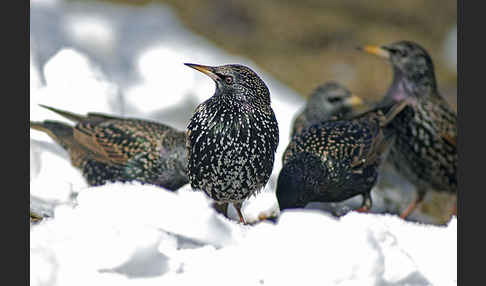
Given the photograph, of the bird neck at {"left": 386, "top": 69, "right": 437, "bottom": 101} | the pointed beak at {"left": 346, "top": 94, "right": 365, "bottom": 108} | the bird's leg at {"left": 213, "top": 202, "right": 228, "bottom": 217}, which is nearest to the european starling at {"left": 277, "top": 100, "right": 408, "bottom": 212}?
the bird's leg at {"left": 213, "top": 202, "right": 228, "bottom": 217}

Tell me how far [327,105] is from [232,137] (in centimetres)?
190

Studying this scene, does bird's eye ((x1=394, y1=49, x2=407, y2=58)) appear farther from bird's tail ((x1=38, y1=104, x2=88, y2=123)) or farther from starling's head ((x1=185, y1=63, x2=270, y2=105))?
bird's tail ((x1=38, y1=104, x2=88, y2=123))

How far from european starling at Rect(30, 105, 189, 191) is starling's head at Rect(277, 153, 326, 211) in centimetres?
55

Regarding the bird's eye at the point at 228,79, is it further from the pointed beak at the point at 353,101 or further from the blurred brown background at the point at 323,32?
the blurred brown background at the point at 323,32

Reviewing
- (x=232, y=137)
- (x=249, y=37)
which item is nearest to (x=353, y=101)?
(x=232, y=137)

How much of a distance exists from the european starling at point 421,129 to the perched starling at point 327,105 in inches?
12.3

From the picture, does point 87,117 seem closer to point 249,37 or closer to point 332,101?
point 332,101

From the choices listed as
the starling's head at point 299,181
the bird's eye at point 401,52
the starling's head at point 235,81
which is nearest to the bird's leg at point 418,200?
the bird's eye at point 401,52

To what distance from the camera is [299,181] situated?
3.39m

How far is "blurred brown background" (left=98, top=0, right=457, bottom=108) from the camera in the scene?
6.97m

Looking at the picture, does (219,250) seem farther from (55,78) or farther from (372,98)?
(372,98)

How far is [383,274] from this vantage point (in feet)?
8.10

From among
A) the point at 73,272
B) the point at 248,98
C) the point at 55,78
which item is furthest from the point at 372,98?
the point at 73,272

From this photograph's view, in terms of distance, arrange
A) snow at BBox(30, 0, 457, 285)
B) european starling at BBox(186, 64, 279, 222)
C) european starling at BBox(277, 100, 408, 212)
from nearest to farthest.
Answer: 1. snow at BBox(30, 0, 457, 285)
2. european starling at BBox(186, 64, 279, 222)
3. european starling at BBox(277, 100, 408, 212)
